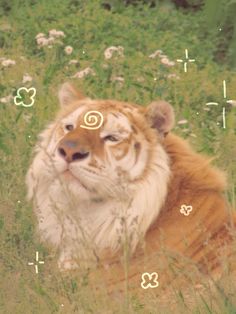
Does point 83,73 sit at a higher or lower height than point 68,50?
lower

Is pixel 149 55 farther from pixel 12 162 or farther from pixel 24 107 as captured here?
pixel 12 162

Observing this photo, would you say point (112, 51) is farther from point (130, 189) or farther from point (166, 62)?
point (130, 189)

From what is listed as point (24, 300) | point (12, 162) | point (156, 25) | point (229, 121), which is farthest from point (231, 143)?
point (156, 25)

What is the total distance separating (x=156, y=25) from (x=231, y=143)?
3.88 m

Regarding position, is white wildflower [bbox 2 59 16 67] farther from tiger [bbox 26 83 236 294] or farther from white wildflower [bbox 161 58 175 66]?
tiger [bbox 26 83 236 294]

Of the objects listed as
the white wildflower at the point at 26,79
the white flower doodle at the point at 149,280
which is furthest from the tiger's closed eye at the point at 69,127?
the white wildflower at the point at 26,79

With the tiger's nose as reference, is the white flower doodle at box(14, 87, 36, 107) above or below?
above

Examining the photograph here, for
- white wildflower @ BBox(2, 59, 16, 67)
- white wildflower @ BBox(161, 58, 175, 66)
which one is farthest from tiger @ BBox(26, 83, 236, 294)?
white wildflower @ BBox(161, 58, 175, 66)

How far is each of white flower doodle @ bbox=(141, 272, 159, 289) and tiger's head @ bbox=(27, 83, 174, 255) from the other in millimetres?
183

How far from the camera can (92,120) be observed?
19.7 feet

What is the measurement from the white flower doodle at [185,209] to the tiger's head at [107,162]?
83 millimetres

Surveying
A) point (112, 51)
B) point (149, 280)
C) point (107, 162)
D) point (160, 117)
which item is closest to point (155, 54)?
point (112, 51)

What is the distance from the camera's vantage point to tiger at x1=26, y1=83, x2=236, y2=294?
19.5 feet

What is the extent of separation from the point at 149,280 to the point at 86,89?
1935 mm
